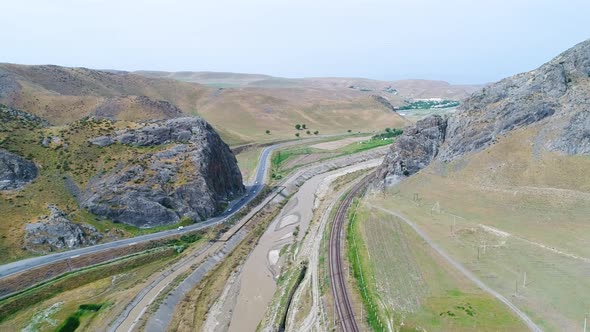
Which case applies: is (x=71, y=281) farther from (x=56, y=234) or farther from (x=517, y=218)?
(x=517, y=218)

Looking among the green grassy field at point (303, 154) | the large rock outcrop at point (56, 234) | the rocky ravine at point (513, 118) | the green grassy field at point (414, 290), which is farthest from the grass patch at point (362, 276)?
the green grassy field at point (303, 154)

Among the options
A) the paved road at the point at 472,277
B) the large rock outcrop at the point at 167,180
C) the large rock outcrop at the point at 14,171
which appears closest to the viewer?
the paved road at the point at 472,277

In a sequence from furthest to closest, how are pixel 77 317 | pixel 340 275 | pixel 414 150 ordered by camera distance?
pixel 414 150
pixel 340 275
pixel 77 317

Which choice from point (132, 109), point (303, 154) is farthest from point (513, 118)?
point (132, 109)

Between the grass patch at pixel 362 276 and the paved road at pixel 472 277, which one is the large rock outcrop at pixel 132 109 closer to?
the grass patch at pixel 362 276

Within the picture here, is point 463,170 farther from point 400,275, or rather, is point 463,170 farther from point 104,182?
point 104,182

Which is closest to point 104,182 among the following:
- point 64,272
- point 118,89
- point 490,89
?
point 64,272
